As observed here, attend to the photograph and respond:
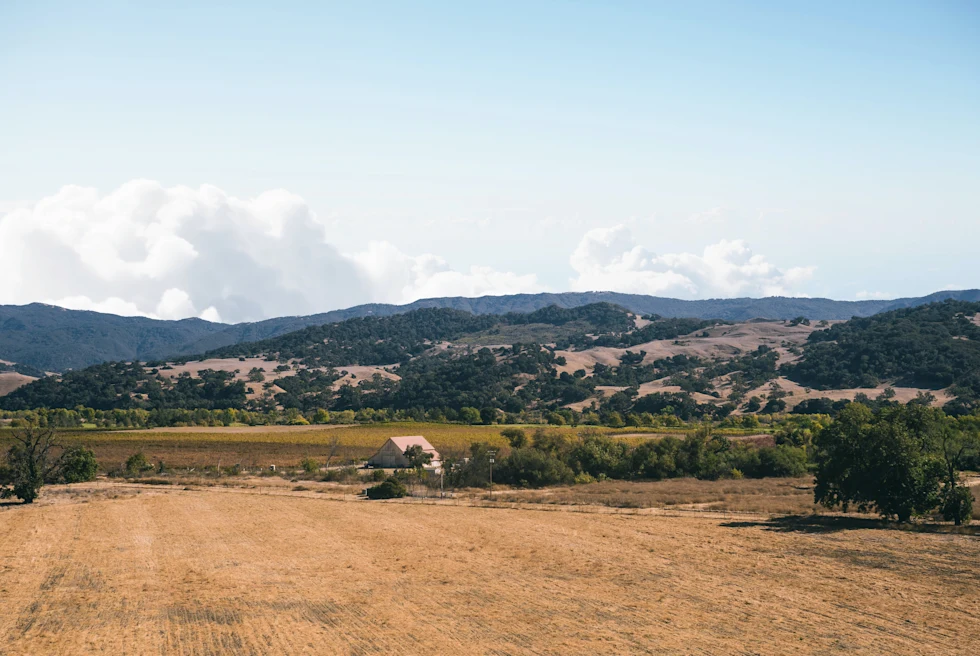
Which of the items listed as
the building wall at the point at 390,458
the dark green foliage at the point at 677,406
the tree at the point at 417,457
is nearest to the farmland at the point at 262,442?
the tree at the point at 417,457

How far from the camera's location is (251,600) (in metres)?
28.7

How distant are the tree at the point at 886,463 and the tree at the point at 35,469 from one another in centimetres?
5309

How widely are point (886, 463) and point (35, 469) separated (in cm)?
5766

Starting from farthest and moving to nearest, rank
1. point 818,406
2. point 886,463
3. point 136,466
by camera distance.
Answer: point 818,406 < point 136,466 < point 886,463

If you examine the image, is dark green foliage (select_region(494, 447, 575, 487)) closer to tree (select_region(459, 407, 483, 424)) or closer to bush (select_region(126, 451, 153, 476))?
bush (select_region(126, 451, 153, 476))

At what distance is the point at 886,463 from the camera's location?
44.7 meters

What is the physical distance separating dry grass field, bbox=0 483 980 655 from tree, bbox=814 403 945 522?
8.82 ft

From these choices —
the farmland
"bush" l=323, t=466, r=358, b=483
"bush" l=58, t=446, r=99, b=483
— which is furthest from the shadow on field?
"bush" l=58, t=446, r=99, b=483

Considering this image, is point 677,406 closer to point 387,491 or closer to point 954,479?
point 387,491

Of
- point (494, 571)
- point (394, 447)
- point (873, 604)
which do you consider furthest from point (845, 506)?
point (394, 447)

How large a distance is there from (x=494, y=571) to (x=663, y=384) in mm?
161307

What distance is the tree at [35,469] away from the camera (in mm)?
57412

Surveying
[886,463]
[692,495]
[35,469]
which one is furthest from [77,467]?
[886,463]

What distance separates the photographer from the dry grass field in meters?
23.8
